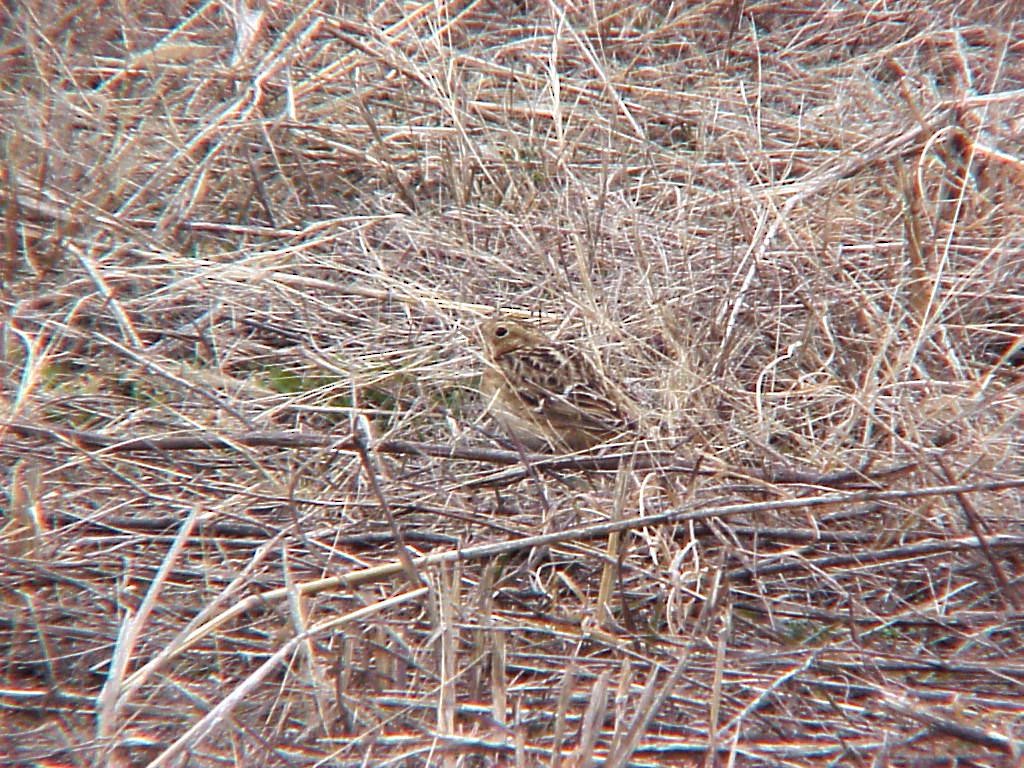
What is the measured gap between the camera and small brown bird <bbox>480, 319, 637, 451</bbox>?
348 cm

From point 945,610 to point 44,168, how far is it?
330cm

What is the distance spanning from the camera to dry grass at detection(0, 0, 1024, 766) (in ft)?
8.17

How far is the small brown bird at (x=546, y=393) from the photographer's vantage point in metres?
3.48

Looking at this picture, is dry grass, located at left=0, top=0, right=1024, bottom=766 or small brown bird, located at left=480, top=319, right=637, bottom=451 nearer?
dry grass, located at left=0, top=0, right=1024, bottom=766

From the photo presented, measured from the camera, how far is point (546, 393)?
11.7 ft

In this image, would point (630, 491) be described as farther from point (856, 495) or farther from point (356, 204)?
point (356, 204)

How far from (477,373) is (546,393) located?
0.26m

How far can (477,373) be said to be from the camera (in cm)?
371

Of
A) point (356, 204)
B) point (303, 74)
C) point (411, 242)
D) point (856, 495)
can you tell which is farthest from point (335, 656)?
point (303, 74)

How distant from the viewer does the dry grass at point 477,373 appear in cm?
249

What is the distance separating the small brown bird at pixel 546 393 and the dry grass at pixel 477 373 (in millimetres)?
94

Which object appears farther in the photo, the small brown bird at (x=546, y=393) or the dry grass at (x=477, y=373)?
the small brown bird at (x=546, y=393)

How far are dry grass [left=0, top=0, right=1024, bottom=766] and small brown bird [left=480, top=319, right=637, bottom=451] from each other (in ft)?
0.31

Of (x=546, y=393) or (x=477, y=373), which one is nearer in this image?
(x=546, y=393)
